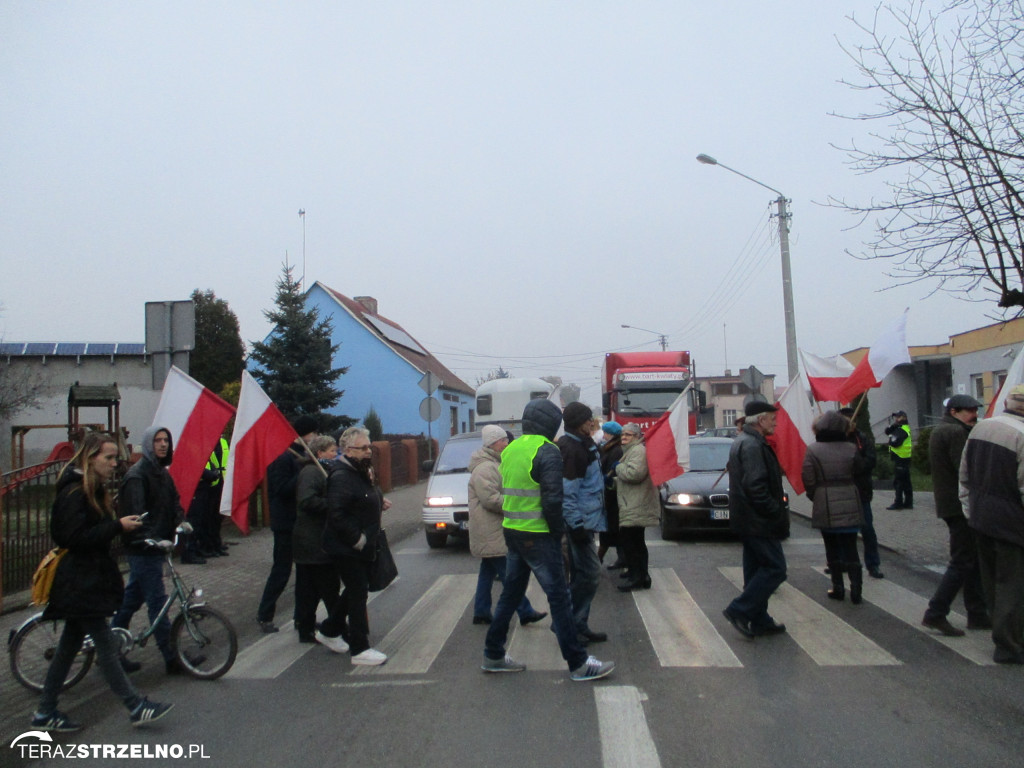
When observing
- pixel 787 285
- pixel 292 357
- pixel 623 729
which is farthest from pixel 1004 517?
pixel 292 357

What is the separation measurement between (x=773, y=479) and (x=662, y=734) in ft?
8.84

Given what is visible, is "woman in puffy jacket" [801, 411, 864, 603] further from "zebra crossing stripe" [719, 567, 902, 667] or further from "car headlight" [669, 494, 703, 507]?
"car headlight" [669, 494, 703, 507]

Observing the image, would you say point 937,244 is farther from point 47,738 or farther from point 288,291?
point 288,291

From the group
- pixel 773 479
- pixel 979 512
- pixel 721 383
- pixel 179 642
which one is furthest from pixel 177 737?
pixel 721 383

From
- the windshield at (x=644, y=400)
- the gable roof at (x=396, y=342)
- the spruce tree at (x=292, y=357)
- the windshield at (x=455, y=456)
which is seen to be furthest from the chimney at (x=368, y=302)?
the windshield at (x=455, y=456)

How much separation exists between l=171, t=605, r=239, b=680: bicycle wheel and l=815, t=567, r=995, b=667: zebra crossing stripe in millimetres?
5206

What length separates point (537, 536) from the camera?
5.64 m

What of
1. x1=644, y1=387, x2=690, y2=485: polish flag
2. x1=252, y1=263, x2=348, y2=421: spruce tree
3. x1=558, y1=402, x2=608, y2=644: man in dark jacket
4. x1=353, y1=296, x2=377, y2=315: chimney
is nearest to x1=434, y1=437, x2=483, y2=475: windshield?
x1=644, y1=387, x2=690, y2=485: polish flag

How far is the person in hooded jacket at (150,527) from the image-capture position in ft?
19.2

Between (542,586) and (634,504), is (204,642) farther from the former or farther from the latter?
(634,504)

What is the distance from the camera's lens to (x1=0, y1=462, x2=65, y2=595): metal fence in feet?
27.2

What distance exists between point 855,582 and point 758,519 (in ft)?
6.02

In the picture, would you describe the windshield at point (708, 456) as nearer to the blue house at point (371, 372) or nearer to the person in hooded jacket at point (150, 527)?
the person in hooded jacket at point (150, 527)

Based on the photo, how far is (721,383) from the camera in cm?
9350
